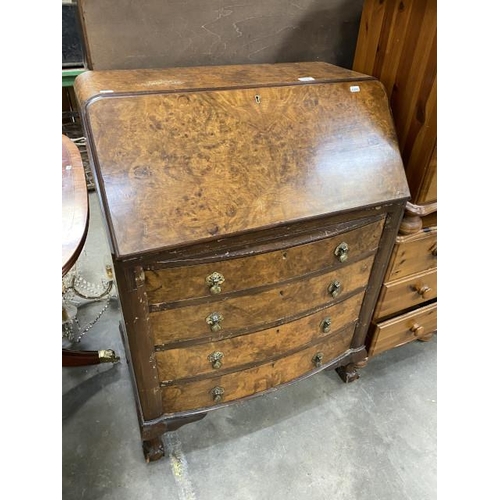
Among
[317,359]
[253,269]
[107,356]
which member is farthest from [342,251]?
[107,356]

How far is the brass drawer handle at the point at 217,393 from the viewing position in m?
1.38

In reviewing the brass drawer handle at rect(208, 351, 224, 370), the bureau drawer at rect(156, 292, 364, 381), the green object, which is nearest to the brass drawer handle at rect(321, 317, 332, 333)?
the bureau drawer at rect(156, 292, 364, 381)

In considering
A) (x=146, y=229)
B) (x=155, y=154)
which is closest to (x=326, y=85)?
(x=155, y=154)

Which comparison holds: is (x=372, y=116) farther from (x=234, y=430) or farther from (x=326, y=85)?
(x=234, y=430)

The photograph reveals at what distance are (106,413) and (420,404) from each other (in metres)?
1.35

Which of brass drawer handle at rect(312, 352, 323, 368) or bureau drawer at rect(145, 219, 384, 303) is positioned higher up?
bureau drawer at rect(145, 219, 384, 303)

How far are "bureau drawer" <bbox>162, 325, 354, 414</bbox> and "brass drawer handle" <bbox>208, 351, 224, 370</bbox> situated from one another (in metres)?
→ 0.08

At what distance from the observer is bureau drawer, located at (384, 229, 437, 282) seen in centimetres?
145

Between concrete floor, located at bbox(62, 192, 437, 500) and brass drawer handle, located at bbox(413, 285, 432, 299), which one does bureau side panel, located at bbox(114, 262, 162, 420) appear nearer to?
concrete floor, located at bbox(62, 192, 437, 500)

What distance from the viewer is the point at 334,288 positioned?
1343 millimetres

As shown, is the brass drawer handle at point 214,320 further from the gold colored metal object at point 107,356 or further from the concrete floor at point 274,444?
the gold colored metal object at point 107,356

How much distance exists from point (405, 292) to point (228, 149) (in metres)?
1.00

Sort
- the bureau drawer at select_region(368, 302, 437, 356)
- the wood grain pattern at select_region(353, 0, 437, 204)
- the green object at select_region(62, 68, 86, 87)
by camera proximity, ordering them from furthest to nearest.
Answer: the green object at select_region(62, 68, 86, 87) < the bureau drawer at select_region(368, 302, 437, 356) < the wood grain pattern at select_region(353, 0, 437, 204)

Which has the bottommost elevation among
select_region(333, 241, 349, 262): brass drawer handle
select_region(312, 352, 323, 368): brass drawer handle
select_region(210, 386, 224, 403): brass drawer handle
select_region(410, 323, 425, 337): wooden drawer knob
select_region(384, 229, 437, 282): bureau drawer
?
select_region(410, 323, 425, 337): wooden drawer knob
